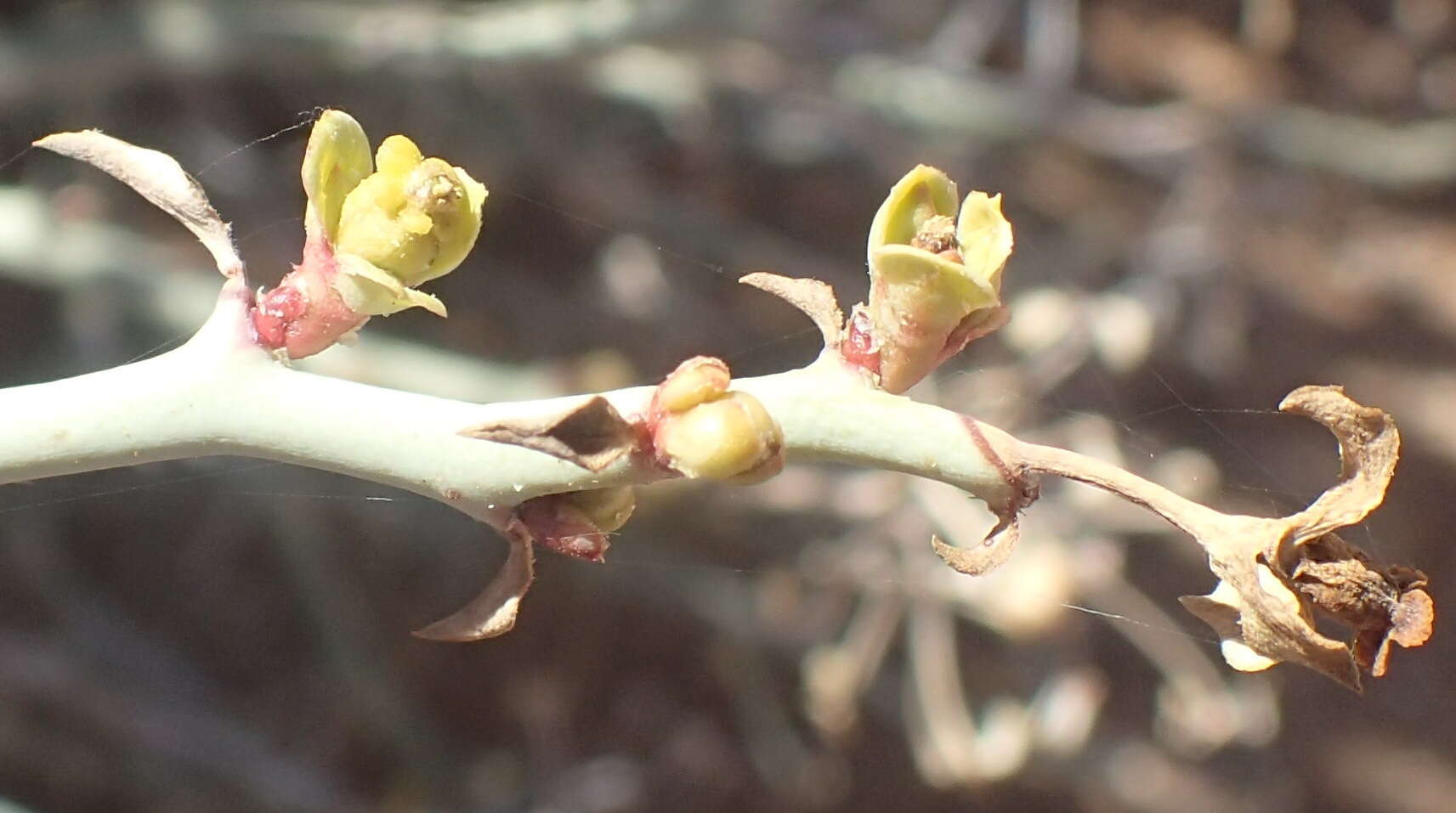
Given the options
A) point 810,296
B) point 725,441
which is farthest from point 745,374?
point 725,441

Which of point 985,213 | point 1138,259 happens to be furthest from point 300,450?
point 1138,259

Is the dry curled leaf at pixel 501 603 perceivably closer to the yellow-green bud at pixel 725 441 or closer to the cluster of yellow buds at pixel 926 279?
the yellow-green bud at pixel 725 441

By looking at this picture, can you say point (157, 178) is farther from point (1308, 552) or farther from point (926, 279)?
point (1308, 552)

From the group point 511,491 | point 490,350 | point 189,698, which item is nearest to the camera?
point 511,491

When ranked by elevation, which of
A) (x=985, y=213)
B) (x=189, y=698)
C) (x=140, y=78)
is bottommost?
(x=189, y=698)

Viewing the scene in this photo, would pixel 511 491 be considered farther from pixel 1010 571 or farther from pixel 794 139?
pixel 794 139

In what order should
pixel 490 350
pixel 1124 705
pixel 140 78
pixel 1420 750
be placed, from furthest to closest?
pixel 1420 750 < pixel 1124 705 < pixel 490 350 < pixel 140 78
